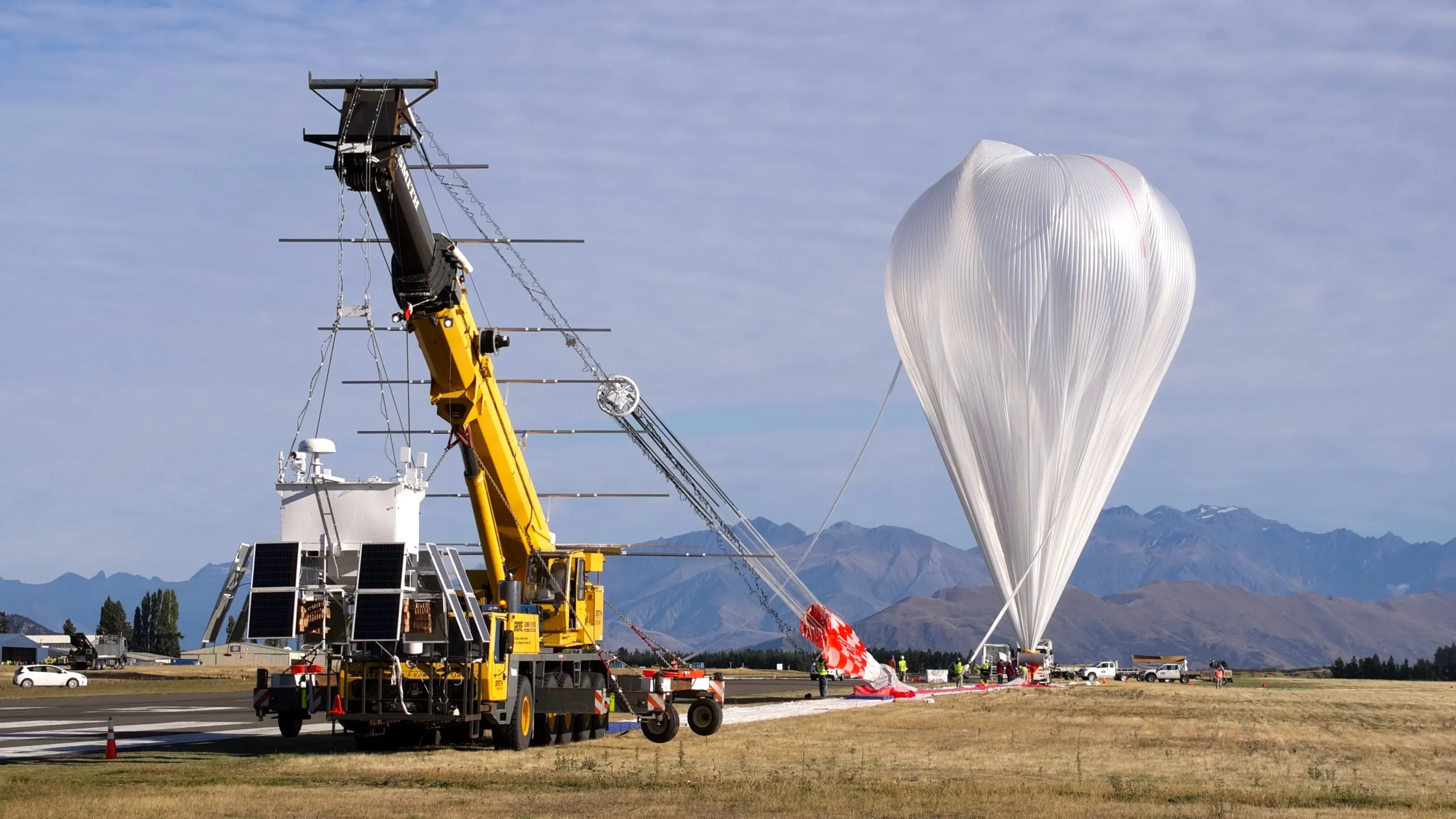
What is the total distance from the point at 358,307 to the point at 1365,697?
4437 centimetres

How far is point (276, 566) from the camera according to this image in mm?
25875

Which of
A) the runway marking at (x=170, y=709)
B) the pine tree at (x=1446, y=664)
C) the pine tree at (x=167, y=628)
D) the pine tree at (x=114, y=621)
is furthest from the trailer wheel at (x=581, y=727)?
the pine tree at (x=114, y=621)

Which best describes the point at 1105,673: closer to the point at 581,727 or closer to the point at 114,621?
the point at 581,727

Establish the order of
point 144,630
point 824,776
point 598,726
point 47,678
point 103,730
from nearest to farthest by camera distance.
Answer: point 824,776 < point 598,726 < point 103,730 < point 47,678 < point 144,630

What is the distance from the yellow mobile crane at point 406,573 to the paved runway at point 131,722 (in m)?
4.06

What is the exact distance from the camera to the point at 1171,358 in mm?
60156

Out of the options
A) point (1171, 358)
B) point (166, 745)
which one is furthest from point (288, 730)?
point (1171, 358)

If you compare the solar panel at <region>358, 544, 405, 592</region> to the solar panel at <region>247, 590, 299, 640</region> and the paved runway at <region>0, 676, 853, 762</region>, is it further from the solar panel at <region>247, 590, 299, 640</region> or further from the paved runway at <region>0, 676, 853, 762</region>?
the paved runway at <region>0, 676, 853, 762</region>

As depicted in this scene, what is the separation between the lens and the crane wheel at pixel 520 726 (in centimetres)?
2698

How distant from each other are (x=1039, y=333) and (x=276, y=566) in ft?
121

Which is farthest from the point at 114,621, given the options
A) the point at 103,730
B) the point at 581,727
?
the point at 581,727

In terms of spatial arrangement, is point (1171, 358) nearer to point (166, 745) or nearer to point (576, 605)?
point (576, 605)

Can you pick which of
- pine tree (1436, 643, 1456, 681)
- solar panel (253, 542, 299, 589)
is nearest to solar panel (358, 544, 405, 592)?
solar panel (253, 542, 299, 589)

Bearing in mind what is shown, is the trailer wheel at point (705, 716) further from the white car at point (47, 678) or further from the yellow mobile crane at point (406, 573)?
the white car at point (47, 678)
